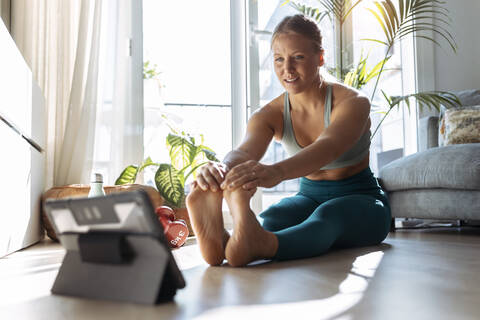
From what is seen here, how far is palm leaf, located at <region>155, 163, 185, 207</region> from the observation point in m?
2.52

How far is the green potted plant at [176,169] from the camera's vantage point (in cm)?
252

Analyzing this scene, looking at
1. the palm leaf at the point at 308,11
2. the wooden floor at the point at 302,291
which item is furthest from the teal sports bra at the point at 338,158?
the palm leaf at the point at 308,11

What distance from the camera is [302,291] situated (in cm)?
99

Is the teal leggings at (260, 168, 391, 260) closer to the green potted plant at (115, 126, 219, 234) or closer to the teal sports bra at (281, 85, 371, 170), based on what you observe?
the teal sports bra at (281, 85, 371, 170)

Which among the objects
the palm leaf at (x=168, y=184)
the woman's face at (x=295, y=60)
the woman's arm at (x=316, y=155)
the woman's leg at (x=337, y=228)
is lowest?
the woman's leg at (x=337, y=228)

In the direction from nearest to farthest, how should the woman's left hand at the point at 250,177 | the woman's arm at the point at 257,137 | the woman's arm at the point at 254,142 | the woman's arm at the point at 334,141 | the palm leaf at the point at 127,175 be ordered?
the woman's left hand at the point at 250,177 → the woman's arm at the point at 334,141 → the woman's arm at the point at 254,142 → the woman's arm at the point at 257,137 → the palm leaf at the point at 127,175

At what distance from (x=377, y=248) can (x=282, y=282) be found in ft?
2.44

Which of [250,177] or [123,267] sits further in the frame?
[250,177]

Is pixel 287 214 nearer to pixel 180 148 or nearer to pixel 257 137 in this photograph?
pixel 257 137

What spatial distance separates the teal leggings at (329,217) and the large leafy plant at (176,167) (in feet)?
2.94

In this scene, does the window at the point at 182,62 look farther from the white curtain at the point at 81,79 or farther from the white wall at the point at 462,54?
the white wall at the point at 462,54

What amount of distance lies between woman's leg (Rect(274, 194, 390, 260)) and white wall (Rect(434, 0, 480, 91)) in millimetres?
2459

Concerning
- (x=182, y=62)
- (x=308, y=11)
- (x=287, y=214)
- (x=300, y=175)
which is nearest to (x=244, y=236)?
(x=300, y=175)

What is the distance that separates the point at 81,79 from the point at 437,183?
200 centimetres
